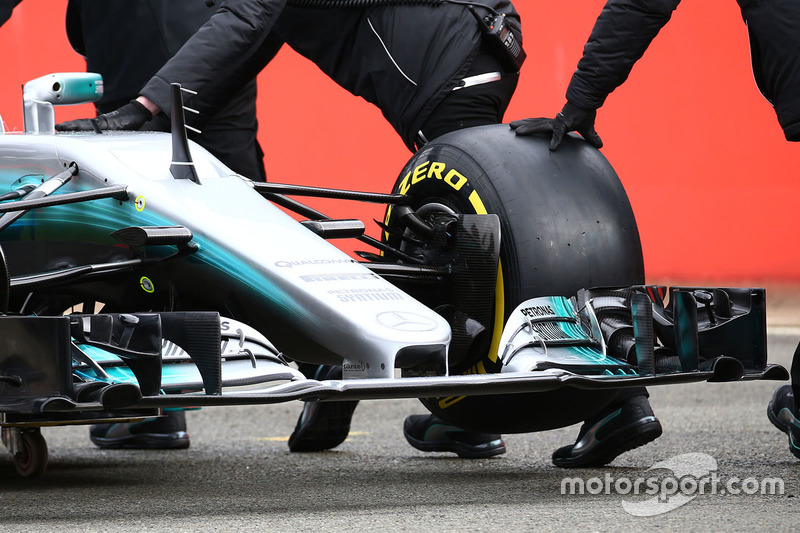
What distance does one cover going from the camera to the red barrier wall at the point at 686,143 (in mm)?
8797

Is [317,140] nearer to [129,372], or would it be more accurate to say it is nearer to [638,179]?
[638,179]

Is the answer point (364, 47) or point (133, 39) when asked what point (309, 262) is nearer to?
point (364, 47)

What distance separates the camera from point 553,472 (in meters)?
3.80

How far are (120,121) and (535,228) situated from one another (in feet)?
4.35

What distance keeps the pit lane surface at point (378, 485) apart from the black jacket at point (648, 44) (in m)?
1.12

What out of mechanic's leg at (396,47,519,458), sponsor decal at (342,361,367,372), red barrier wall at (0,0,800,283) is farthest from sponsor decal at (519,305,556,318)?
red barrier wall at (0,0,800,283)

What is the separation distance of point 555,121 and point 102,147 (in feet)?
4.25

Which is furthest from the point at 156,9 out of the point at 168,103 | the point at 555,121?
the point at 555,121

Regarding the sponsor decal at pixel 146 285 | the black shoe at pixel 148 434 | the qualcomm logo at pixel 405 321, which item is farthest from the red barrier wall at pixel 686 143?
the qualcomm logo at pixel 405 321

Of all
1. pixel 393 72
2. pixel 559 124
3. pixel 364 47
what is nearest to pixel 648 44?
pixel 559 124

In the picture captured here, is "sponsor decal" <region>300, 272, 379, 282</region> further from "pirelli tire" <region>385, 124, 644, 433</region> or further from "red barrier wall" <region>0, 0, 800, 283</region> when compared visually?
"red barrier wall" <region>0, 0, 800, 283</region>

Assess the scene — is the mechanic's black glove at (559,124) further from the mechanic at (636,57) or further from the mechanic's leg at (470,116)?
the mechanic's leg at (470,116)

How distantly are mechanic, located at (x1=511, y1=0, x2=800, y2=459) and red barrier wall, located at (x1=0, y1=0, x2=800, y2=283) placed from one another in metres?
4.95

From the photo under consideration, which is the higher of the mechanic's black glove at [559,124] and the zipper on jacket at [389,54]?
the zipper on jacket at [389,54]
